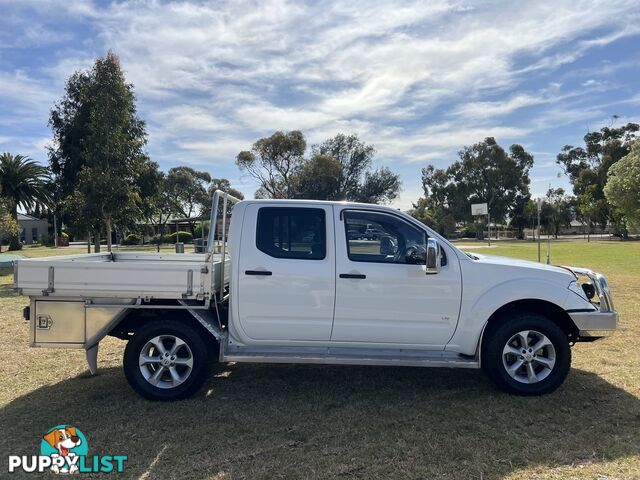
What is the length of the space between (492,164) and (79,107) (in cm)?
5798

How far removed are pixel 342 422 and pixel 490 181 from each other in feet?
218

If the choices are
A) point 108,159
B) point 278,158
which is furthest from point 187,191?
point 108,159

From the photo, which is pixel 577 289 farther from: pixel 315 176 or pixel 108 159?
pixel 315 176

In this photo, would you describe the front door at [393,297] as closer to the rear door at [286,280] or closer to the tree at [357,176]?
the rear door at [286,280]

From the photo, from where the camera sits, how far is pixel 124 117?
1501cm

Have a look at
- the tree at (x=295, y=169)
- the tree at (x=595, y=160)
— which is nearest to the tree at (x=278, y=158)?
the tree at (x=295, y=169)

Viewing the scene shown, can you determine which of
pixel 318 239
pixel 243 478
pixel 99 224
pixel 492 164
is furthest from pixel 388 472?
pixel 492 164

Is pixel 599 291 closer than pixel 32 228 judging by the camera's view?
Yes

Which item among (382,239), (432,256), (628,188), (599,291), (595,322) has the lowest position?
(595,322)

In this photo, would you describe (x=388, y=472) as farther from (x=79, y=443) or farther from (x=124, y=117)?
(x=124, y=117)

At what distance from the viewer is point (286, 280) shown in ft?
15.9

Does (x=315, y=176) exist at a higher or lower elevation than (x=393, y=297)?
higher

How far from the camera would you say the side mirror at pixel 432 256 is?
181 inches

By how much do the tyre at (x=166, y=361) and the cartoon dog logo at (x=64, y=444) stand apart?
0.72 meters
